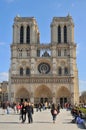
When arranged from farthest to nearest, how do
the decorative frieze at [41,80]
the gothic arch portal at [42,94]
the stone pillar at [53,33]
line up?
the stone pillar at [53,33] < the gothic arch portal at [42,94] < the decorative frieze at [41,80]

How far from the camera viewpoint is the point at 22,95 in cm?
8306

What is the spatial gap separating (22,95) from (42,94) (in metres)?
4.96

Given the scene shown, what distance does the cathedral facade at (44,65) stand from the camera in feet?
269

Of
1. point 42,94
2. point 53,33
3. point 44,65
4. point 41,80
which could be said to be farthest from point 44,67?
point 53,33

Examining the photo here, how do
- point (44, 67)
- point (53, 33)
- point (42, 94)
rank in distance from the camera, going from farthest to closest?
point (53, 33) < point (44, 67) < point (42, 94)

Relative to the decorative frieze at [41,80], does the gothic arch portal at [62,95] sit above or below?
below

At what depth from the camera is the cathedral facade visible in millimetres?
81875

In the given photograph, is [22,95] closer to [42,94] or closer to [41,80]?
[42,94]

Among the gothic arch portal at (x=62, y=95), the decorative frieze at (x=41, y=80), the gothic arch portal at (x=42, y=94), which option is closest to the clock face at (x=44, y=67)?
the decorative frieze at (x=41, y=80)

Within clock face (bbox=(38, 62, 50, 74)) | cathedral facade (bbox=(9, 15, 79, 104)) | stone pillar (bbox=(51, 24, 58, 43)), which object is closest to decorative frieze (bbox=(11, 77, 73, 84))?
cathedral facade (bbox=(9, 15, 79, 104))

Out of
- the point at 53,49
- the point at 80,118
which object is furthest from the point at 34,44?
the point at 80,118

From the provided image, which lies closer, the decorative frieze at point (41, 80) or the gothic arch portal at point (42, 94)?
the decorative frieze at point (41, 80)

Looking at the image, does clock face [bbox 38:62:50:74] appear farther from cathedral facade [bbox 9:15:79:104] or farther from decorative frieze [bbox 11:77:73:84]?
decorative frieze [bbox 11:77:73:84]

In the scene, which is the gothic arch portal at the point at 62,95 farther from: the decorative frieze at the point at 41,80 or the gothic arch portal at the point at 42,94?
the gothic arch portal at the point at 42,94
